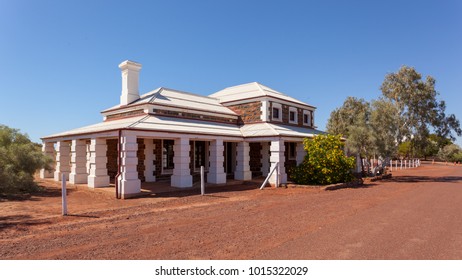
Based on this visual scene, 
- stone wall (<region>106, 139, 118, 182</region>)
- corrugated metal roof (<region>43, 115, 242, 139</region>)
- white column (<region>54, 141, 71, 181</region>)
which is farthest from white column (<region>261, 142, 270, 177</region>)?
white column (<region>54, 141, 71, 181</region>)

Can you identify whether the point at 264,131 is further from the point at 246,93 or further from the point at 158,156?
the point at 158,156

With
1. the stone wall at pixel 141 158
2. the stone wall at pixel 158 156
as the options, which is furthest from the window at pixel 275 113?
the stone wall at pixel 141 158

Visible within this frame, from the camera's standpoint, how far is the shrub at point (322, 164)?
1650 centimetres

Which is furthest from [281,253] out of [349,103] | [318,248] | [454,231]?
[349,103]

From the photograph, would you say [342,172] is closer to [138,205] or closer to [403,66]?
[138,205]

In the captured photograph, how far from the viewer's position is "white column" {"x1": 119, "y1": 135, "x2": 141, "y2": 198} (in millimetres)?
12188

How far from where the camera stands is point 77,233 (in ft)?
22.6

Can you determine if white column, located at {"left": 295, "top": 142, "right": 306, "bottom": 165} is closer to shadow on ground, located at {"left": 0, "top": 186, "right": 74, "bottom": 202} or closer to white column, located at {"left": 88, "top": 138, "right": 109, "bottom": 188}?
white column, located at {"left": 88, "top": 138, "right": 109, "bottom": 188}

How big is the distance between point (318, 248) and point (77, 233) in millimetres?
5616

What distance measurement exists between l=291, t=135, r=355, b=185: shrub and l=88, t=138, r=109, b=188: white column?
10.8m

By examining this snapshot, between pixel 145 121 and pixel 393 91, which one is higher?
pixel 393 91

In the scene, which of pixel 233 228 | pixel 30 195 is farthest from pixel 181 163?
pixel 233 228

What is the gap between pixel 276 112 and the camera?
20.6 meters

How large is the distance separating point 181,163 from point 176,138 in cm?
131
